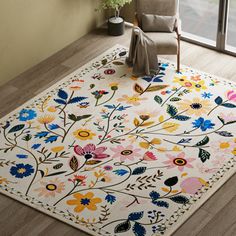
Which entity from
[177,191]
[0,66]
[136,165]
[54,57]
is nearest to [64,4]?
[54,57]

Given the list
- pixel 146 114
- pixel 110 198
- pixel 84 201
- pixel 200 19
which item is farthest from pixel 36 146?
pixel 200 19

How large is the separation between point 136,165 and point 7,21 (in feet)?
7.97

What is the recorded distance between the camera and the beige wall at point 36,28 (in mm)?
7430

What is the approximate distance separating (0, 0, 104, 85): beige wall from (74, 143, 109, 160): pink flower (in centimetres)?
166

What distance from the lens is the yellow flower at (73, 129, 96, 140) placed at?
6.70 metres

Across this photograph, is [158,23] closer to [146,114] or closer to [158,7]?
[158,7]

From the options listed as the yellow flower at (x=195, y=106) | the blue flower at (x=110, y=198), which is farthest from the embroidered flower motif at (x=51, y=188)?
the yellow flower at (x=195, y=106)

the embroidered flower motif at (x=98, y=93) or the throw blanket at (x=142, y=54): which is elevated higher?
the throw blanket at (x=142, y=54)

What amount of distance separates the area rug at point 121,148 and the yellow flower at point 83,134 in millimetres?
11

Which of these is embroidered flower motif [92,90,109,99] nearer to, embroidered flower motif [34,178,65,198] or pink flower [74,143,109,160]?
pink flower [74,143,109,160]

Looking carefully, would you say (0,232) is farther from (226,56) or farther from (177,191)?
(226,56)

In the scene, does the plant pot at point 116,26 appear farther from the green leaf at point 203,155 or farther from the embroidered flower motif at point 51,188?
the embroidered flower motif at point 51,188

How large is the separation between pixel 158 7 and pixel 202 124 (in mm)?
1835

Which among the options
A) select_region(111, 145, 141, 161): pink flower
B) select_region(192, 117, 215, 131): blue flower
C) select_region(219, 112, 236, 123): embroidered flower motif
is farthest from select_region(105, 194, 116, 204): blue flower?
select_region(219, 112, 236, 123): embroidered flower motif
